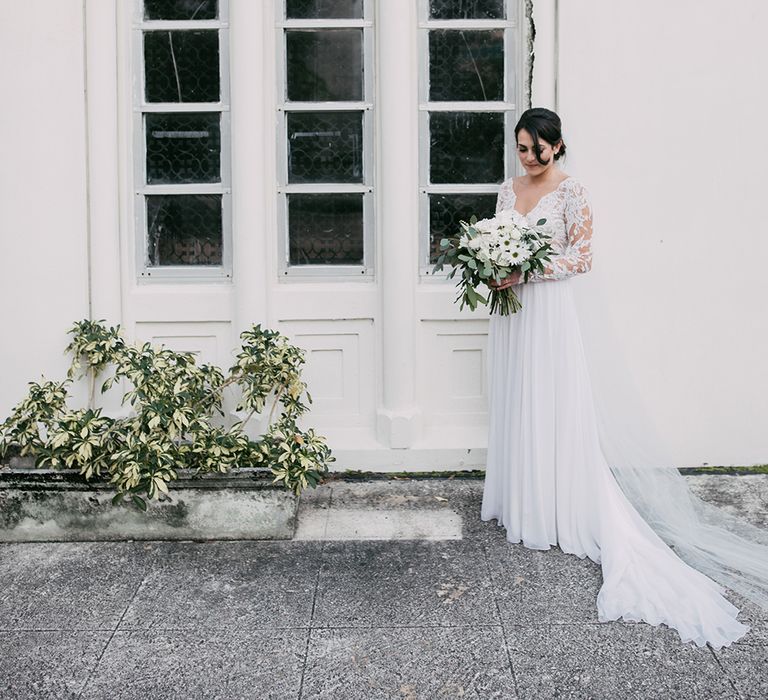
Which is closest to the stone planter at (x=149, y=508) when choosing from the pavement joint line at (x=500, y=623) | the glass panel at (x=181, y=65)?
the pavement joint line at (x=500, y=623)

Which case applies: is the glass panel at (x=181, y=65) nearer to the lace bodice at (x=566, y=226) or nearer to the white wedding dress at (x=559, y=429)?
the white wedding dress at (x=559, y=429)

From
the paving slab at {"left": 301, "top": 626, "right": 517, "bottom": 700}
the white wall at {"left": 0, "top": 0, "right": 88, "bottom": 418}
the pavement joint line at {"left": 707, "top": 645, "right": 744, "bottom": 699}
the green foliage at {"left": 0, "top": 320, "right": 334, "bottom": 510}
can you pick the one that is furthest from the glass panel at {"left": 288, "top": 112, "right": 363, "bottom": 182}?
the pavement joint line at {"left": 707, "top": 645, "right": 744, "bottom": 699}

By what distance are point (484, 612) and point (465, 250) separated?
1747 mm

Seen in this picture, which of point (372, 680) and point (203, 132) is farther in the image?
point (203, 132)

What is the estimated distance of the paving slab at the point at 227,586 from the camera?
3.80 meters

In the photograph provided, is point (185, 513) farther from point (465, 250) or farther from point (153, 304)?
point (465, 250)

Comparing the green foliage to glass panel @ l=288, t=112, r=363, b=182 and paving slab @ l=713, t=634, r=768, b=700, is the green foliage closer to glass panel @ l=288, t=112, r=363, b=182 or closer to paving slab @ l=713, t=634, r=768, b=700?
glass panel @ l=288, t=112, r=363, b=182

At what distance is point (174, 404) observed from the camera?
15.8 ft

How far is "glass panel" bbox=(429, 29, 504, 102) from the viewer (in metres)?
5.57

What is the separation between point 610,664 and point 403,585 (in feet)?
3.47

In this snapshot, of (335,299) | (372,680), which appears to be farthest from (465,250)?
(372,680)

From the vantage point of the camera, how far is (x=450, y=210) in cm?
568

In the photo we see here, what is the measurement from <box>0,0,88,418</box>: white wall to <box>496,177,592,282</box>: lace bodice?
2.81 m

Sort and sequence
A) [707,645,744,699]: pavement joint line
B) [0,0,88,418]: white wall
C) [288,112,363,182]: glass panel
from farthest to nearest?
[288,112,363,182]: glass panel
[0,0,88,418]: white wall
[707,645,744,699]: pavement joint line
